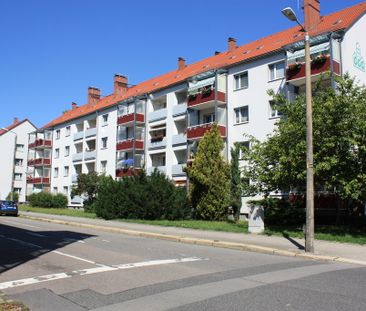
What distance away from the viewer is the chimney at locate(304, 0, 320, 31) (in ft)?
108

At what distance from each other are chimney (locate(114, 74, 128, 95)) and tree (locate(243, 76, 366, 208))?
38389 millimetres

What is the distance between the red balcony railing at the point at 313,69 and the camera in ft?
90.4

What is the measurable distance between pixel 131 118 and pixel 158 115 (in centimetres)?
355

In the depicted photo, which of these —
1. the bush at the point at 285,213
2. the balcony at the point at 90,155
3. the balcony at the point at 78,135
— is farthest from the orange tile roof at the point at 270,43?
the bush at the point at 285,213

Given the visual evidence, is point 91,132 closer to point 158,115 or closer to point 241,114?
point 158,115

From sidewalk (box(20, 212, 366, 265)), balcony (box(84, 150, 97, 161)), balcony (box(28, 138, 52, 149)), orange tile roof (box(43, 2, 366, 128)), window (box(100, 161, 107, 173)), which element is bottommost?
sidewalk (box(20, 212, 366, 265))

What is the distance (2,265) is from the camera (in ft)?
Result: 36.2

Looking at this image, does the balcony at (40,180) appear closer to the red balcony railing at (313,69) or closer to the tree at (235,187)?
the tree at (235,187)

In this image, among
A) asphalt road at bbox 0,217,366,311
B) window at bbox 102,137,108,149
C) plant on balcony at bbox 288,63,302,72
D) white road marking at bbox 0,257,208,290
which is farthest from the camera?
window at bbox 102,137,108,149

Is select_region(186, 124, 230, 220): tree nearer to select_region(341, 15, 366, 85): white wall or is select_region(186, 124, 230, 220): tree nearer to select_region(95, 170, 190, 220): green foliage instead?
select_region(95, 170, 190, 220): green foliage

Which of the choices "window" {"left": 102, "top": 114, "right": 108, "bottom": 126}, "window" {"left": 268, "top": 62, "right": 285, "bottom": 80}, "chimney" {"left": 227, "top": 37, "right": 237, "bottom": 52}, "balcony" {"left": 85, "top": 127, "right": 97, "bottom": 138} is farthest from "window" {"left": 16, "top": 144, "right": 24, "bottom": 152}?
"window" {"left": 268, "top": 62, "right": 285, "bottom": 80}

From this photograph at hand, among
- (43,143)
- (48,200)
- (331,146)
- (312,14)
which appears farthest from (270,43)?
(43,143)

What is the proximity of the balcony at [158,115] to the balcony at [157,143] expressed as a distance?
194cm

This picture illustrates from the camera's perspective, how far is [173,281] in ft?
29.2
